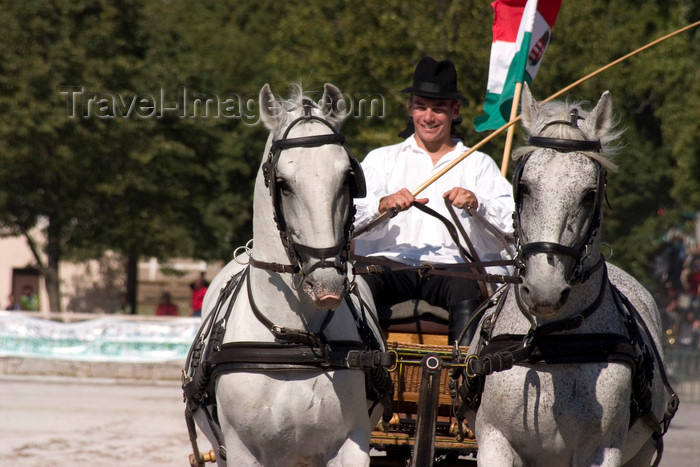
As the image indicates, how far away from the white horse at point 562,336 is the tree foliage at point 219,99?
14.9 meters

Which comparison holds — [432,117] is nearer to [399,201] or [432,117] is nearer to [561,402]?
[399,201]

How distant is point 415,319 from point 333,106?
198 cm

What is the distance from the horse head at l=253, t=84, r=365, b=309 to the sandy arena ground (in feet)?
20.6

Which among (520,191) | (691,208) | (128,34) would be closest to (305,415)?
(520,191)

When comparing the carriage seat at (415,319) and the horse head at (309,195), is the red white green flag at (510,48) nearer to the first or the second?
the carriage seat at (415,319)

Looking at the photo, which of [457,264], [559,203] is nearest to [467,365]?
[457,264]

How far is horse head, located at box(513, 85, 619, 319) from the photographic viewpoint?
4629 millimetres

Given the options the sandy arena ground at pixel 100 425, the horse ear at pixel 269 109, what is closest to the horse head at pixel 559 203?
the horse ear at pixel 269 109

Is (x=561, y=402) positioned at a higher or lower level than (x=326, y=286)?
lower

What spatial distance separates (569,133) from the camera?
4938 millimetres

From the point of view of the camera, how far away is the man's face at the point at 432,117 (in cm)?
714

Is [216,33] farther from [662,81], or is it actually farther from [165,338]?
[165,338]

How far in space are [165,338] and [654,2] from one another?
1481cm

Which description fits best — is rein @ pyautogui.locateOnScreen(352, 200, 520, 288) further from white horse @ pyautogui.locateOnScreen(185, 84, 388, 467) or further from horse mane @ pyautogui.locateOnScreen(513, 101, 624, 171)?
horse mane @ pyautogui.locateOnScreen(513, 101, 624, 171)
